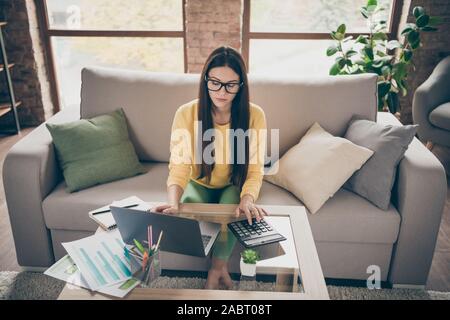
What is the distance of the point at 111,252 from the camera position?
136cm

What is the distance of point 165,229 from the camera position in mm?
1277

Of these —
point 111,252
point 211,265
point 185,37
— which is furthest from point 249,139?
point 185,37

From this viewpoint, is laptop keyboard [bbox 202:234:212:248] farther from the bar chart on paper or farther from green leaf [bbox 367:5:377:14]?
green leaf [bbox 367:5:377:14]

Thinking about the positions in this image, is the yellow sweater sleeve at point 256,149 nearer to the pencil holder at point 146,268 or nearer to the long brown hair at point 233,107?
the long brown hair at point 233,107

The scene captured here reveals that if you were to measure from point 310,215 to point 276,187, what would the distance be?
26 cm

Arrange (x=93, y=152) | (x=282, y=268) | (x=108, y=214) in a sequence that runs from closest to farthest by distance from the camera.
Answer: (x=282, y=268) → (x=108, y=214) → (x=93, y=152)

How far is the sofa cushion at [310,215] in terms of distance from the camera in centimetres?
180

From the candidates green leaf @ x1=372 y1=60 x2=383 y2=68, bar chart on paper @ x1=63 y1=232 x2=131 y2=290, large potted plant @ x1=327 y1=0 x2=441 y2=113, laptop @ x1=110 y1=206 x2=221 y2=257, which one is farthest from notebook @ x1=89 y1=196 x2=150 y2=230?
green leaf @ x1=372 y1=60 x2=383 y2=68

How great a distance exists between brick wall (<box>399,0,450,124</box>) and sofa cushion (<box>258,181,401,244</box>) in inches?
83.6

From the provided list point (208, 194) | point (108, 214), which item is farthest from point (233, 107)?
point (108, 214)

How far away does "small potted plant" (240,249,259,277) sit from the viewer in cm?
134

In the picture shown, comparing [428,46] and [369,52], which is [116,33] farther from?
[428,46]

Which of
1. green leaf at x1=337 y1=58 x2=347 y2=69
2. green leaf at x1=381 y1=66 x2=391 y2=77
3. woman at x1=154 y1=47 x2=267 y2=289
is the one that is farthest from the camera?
green leaf at x1=337 y1=58 x2=347 y2=69
